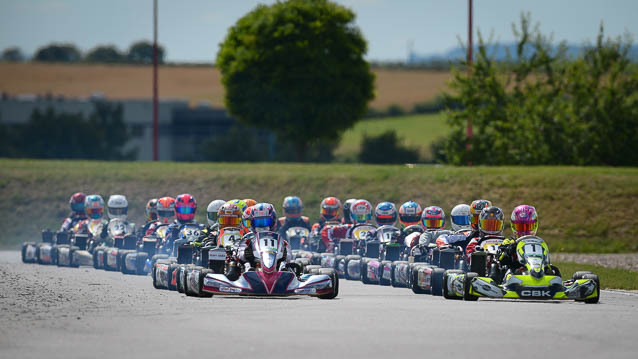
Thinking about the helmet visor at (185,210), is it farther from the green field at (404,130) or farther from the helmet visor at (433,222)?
the green field at (404,130)

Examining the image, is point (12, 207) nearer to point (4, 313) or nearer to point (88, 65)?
point (4, 313)

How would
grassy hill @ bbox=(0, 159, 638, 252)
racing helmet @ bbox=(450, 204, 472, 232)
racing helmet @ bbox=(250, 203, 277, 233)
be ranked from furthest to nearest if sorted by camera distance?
grassy hill @ bbox=(0, 159, 638, 252)
racing helmet @ bbox=(450, 204, 472, 232)
racing helmet @ bbox=(250, 203, 277, 233)

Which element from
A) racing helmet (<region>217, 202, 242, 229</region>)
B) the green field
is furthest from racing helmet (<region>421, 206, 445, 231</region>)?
the green field

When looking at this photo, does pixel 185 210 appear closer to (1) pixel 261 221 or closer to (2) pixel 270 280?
(1) pixel 261 221

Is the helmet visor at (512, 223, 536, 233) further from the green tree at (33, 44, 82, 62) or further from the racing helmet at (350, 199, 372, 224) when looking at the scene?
the green tree at (33, 44, 82, 62)

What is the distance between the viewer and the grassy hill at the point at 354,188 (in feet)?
119

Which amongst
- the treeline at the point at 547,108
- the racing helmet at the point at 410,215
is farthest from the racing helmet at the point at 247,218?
the treeline at the point at 547,108

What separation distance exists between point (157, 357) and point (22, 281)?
33.6 ft

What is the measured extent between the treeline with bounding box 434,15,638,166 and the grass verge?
60.3ft

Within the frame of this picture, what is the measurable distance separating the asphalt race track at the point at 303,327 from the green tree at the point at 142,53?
101210mm

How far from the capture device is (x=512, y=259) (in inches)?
731

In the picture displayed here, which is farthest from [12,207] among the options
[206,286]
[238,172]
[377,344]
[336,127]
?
[377,344]

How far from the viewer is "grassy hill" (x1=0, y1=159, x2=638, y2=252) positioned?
119ft

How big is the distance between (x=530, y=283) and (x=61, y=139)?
5956cm
